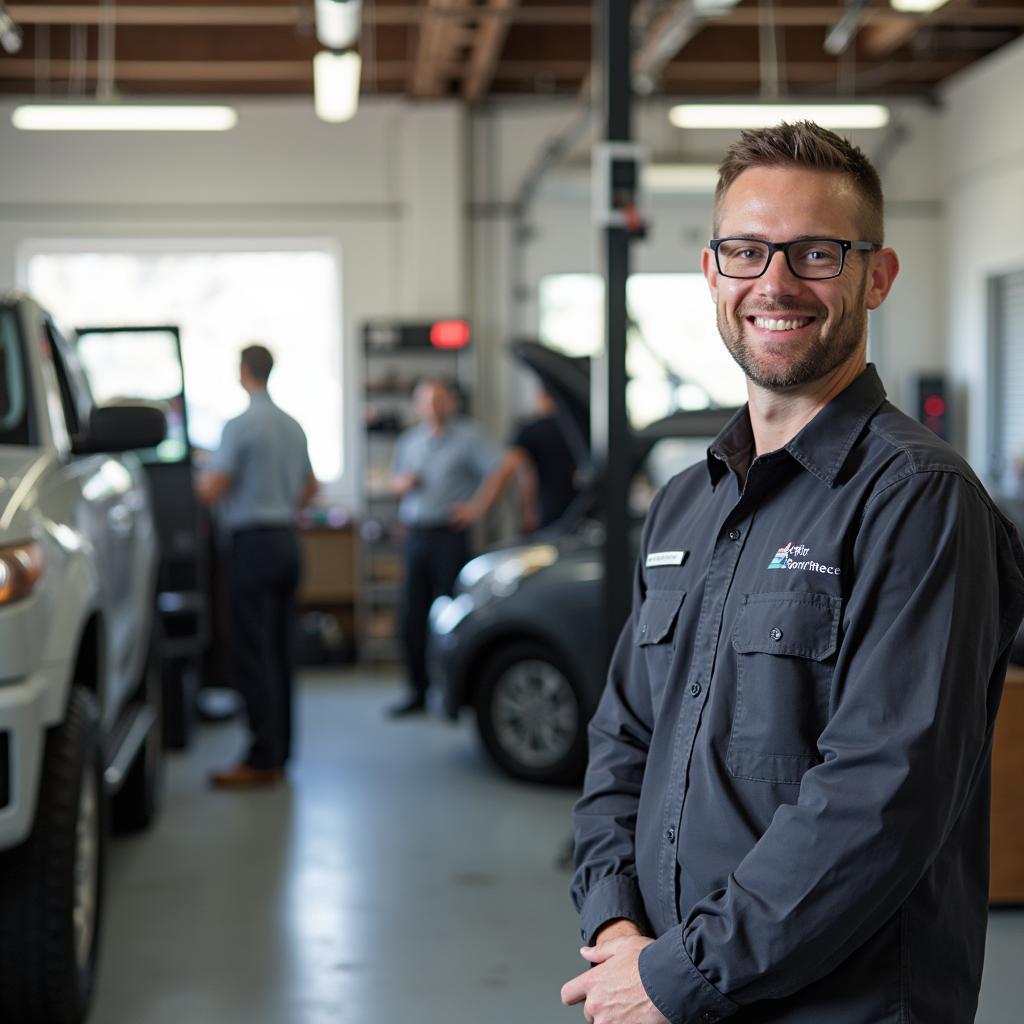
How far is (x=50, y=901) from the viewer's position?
3385mm

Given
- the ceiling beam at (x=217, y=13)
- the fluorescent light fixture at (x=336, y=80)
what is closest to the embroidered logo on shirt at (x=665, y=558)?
the fluorescent light fixture at (x=336, y=80)

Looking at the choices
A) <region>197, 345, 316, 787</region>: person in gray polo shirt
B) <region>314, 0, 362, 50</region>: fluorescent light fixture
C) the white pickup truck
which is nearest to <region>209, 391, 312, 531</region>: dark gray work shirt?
<region>197, 345, 316, 787</region>: person in gray polo shirt

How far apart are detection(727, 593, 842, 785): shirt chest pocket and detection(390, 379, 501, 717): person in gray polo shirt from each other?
6.73 metres

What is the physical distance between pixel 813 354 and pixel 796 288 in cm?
8

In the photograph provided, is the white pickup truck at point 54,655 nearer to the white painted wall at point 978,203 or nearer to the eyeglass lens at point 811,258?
the eyeglass lens at point 811,258

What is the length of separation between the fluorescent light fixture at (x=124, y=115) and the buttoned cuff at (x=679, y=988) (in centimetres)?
839

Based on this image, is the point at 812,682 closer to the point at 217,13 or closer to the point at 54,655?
the point at 54,655

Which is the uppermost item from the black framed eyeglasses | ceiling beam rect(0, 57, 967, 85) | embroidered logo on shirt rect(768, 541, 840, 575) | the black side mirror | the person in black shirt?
ceiling beam rect(0, 57, 967, 85)

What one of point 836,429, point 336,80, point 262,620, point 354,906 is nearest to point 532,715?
point 262,620

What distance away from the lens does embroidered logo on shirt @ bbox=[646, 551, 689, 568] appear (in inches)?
76.0

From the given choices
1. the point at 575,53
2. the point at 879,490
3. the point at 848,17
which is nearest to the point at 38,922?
the point at 879,490

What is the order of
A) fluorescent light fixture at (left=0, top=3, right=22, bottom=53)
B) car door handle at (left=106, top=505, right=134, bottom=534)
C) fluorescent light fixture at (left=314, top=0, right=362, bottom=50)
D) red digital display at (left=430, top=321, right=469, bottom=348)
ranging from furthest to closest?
1. red digital display at (left=430, top=321, right=469, bottom=348)
2. fluorescent light fixture at (left=0, top=3, right=22, bottom=53)
3. fluorescent light fixture at (left=314, top=0, right=362, bottom=50)
4. car door handle at (left=106, top=505, right=134, bottom=534)

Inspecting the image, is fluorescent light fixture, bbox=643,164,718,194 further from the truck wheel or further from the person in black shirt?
the truck wheel

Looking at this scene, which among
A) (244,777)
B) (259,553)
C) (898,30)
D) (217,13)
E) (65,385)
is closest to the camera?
(65,385)
